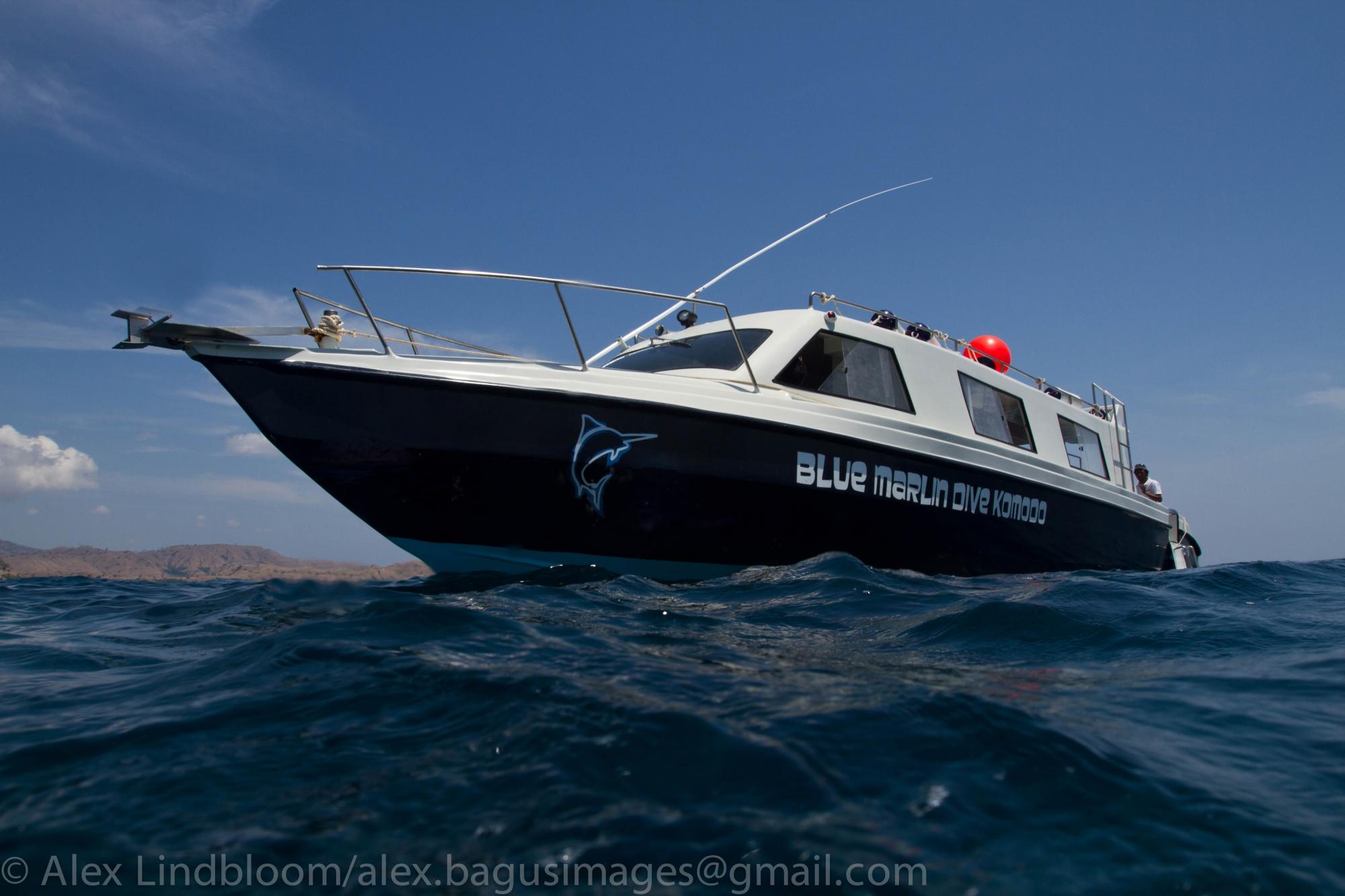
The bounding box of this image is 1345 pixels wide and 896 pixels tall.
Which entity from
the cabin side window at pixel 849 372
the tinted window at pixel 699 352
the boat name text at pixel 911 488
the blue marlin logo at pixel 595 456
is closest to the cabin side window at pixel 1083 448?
the boat name text at pixel 911 488

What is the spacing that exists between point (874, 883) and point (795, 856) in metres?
0.15

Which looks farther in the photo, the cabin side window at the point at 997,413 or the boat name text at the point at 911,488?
the cabin side window at the point at 997,413

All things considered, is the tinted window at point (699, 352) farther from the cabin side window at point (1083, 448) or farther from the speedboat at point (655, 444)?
the cabin side window at point (1083, 448)

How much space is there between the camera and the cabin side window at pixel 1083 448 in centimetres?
821

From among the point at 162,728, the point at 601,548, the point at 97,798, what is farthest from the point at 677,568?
the point at 97,798

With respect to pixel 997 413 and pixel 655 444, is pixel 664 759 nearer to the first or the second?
pixel 655 444

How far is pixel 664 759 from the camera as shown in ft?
5.88

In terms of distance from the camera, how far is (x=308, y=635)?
2.85 meters

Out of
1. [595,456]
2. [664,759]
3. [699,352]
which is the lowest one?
[664,759]

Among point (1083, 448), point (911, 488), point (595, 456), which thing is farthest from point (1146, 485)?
point (595, 456)

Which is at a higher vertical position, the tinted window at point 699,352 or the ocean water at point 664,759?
the tinted window at point 699,352

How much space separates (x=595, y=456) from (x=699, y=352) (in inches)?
76.8

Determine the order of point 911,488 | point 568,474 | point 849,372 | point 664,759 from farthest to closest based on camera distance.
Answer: point 849,372, point 911,488, point 568,474, point 664,759

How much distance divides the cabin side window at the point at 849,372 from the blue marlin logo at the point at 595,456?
155 centimetres
